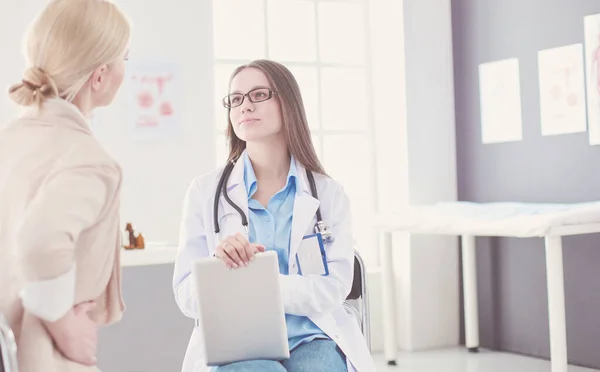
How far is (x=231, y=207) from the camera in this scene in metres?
2.12

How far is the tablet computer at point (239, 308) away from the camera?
1768 mm

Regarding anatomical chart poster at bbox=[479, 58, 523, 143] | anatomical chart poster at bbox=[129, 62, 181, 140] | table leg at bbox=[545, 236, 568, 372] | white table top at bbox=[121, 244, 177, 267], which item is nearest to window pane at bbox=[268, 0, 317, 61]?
anatomical chart poster at bbox=[129, 62, 181, 140]

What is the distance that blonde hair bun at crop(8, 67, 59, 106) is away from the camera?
1218mm

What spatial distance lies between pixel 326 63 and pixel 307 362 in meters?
3.18

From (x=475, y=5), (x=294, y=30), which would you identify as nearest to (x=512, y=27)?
(x=475, y=5)

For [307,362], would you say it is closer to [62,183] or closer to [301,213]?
[301,213]

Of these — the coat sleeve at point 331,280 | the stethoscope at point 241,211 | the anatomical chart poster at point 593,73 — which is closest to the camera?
the coat sleeve at point 331,280

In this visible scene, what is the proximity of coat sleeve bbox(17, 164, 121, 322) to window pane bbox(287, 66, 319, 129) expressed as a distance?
3713mm

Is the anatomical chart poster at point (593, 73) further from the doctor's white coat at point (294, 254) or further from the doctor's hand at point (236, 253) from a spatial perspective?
the doctor's hand at point (236, 253)

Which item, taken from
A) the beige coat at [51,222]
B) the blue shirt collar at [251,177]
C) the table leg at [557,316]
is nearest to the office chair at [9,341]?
the beige coat at [51,222]

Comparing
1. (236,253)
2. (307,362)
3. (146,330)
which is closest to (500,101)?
(146,330)

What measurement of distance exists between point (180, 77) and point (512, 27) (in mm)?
1733

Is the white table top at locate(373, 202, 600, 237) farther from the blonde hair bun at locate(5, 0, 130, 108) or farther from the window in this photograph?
the blonde hair bun at locate(5, 0, 130, 108)

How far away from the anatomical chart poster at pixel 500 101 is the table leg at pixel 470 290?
1.89 ft
